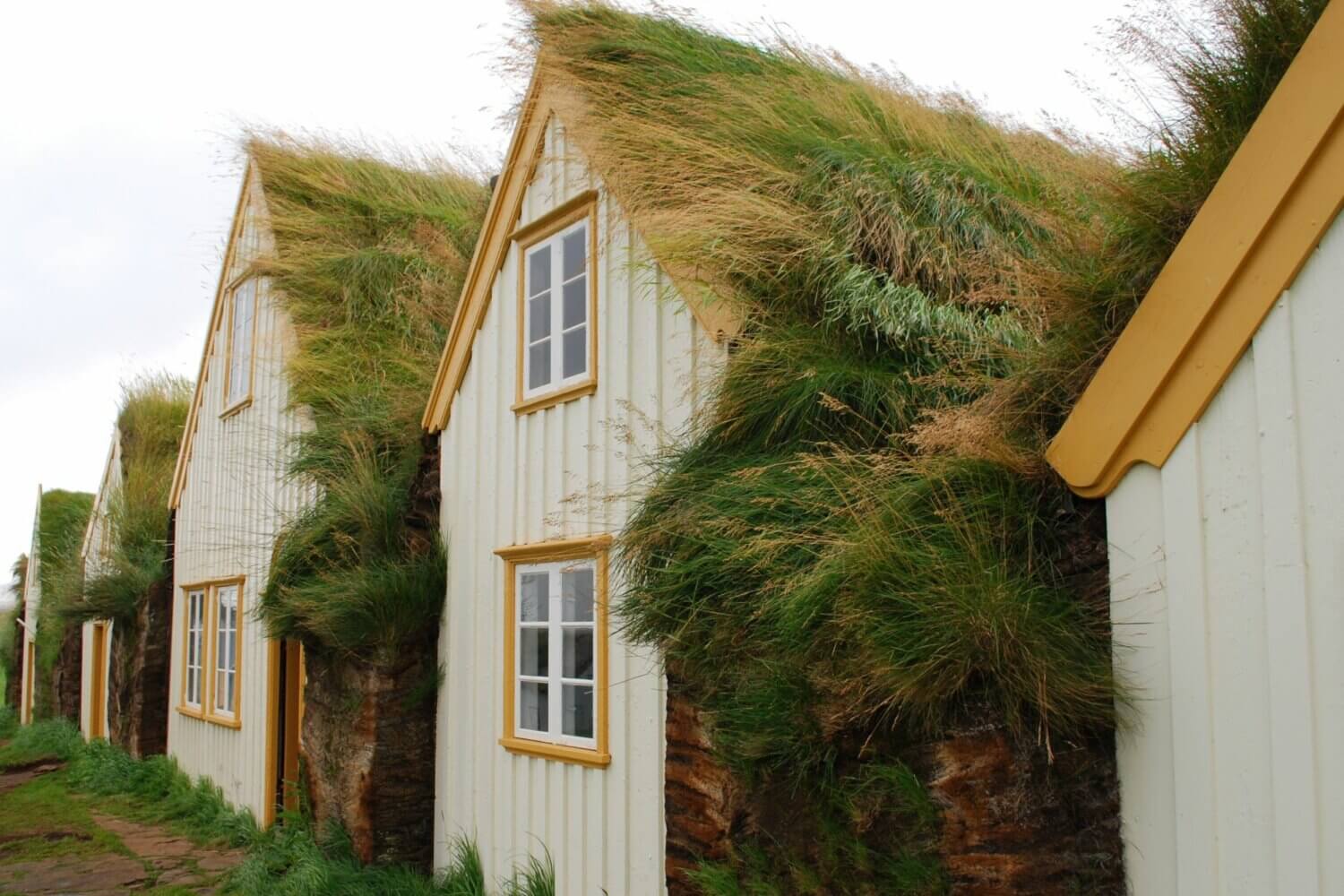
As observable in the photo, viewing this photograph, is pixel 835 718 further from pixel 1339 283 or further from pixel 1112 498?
pixel 1339 283

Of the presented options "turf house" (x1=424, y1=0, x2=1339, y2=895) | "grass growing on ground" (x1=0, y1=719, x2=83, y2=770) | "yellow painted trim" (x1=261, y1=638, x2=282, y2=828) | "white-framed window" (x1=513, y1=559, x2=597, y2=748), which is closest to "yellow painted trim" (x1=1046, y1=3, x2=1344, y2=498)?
"turf house" (x1=424, y1=0, x2=1339, y2=895)

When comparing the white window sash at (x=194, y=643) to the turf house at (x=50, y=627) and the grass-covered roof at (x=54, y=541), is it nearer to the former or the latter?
the turf house at (x=50, y=627)

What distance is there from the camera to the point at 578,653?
8047 millimetres

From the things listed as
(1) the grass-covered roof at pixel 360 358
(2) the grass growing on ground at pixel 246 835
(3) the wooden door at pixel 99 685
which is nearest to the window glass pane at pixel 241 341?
(1) the grass-covered roof at pixel 360 358

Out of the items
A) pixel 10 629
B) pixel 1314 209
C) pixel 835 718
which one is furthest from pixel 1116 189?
pixel 10 629

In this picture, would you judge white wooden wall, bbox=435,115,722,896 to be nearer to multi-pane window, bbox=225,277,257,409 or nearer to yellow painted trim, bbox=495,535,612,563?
yellow painted trim, bbox=495,535,612,563

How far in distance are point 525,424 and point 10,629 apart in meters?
31.7

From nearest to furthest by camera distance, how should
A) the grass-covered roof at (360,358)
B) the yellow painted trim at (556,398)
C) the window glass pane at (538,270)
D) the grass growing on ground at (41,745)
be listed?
the yellow painted trim at (556,398), the window glass pane at (538,270), the grass-covered roof at (360,358), the grass growing on ground at (41,745)

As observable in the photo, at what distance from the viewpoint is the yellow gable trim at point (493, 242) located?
8906mm

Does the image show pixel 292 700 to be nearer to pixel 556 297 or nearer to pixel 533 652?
pixel 533 652

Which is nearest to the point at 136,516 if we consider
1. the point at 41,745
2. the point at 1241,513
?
the point at 41,745

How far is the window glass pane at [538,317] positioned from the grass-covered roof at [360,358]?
1906mm

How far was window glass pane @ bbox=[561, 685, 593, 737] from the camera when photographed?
7.86 metres

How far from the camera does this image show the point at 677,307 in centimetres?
714
